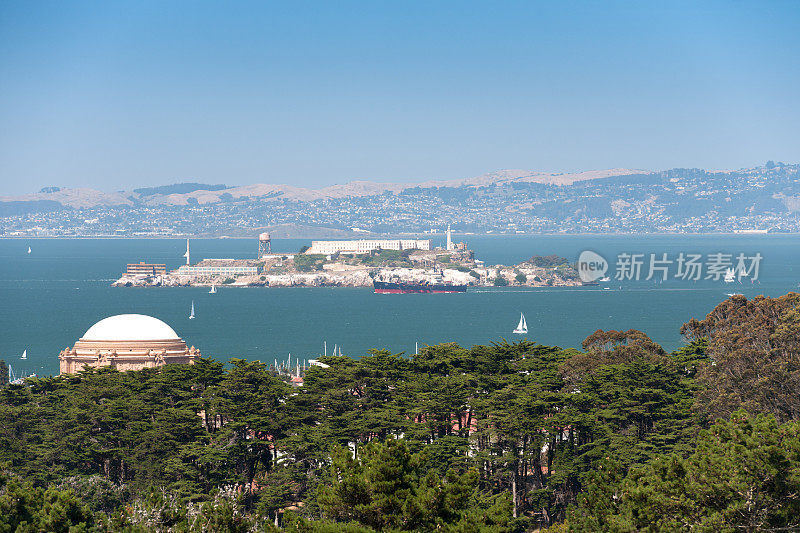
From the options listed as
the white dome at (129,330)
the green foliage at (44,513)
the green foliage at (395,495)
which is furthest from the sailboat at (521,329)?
the green foliage at (44,513)

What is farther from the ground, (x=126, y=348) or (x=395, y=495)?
(x=395, y=495)

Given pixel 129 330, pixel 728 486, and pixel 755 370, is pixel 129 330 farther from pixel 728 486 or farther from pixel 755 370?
pixel 728 486

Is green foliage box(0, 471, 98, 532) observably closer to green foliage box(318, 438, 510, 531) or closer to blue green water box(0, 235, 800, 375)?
green foliage box(318, 438, 510, 531)

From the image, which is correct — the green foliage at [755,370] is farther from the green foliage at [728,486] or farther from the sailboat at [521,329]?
the sailboat at [521,329]

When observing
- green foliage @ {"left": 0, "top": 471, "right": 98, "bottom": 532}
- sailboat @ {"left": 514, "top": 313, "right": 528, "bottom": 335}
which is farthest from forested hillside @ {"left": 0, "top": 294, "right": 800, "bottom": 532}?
sailboat @ {"left": 514, "top": 313, "right": 528, "bottom": 335}

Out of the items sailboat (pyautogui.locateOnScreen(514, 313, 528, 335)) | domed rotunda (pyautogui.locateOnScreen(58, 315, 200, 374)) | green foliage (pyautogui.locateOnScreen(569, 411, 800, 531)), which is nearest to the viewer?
green foliage (pyautogui.locateOnScreen(569, 411, 800, 531))

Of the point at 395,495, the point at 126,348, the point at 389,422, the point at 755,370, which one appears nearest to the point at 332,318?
the point at 126,348

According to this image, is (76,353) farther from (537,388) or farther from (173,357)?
(537,388)

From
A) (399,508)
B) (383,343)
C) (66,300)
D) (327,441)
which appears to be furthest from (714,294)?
(399,508)

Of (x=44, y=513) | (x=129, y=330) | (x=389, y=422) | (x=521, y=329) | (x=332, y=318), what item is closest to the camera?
(x=44, y=513)
